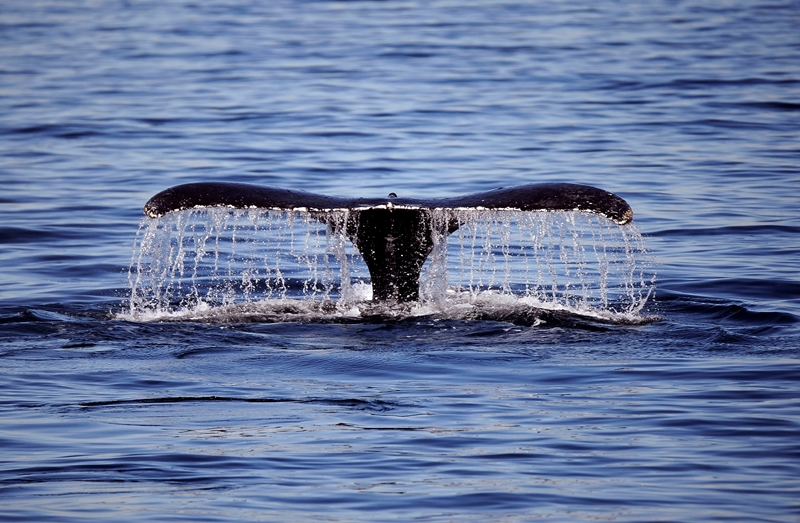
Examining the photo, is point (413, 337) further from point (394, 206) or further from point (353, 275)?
point (353, 275)

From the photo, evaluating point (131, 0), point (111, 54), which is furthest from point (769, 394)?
point (131, 0)

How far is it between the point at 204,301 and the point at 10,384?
2.89 metres

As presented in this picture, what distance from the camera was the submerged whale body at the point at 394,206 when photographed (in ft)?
26.4

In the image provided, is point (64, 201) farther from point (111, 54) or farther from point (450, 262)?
point (111, 54)

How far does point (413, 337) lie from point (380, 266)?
2.27 ft

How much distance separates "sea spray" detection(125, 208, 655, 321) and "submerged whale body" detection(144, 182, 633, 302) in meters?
0.06

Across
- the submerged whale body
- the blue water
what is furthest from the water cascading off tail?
the blue water

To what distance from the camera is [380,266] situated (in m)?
9.20

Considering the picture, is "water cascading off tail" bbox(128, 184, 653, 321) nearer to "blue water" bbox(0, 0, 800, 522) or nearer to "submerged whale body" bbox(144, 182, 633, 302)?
"submerged whale body" bbox(144, 182, 633, 302)

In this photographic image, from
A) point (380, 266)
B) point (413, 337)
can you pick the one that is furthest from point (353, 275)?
point (413, 337)

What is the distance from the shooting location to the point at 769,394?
7.39 m

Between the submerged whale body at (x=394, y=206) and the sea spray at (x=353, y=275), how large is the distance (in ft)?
0.19

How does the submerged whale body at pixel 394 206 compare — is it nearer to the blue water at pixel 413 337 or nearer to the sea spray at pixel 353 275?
the sea spray at pixel 353 275

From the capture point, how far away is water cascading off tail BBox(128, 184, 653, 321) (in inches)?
330
